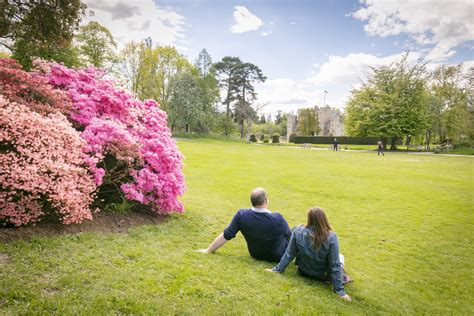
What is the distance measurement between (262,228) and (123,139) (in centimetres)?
350

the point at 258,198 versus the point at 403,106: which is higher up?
the point at 403,106

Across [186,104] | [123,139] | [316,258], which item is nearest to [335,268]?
[316,258]

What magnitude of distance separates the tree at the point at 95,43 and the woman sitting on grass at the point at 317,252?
46.2 metres

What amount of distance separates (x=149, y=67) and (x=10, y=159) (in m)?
53.8

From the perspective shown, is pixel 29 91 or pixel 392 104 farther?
pixel 392 104

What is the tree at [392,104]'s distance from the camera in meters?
43.3

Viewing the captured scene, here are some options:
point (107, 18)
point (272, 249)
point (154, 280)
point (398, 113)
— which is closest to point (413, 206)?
point (272, 249)

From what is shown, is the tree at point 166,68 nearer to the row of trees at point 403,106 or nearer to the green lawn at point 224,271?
the row of trees at point 403,106

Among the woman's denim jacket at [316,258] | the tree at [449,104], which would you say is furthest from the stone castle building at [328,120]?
the woman's denim jacket at [316,258]

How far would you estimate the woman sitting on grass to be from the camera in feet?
13.6

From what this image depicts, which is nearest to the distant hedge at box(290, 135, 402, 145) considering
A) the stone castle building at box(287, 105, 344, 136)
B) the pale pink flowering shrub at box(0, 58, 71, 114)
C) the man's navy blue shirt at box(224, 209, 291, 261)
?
the stone castle building at box(287, 105, 344, 136)

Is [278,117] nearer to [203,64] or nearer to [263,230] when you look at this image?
[203,64]

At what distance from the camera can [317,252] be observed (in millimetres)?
4262

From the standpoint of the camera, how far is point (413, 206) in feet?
34.9
